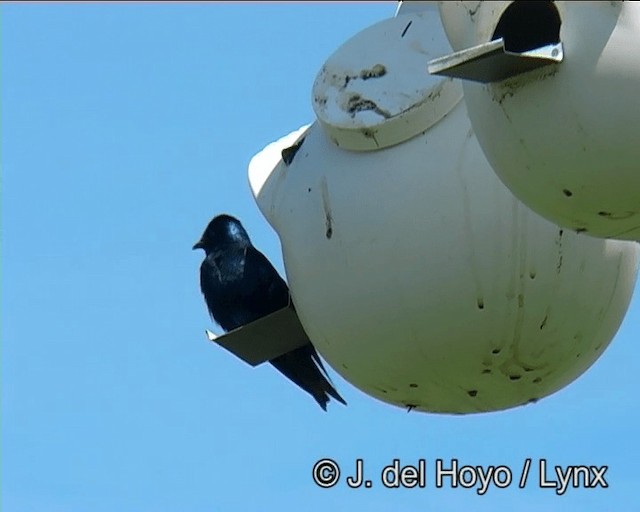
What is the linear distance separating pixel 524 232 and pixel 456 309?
0.26m

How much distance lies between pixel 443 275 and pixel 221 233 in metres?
1.26

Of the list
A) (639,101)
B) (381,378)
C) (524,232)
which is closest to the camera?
(639,101)

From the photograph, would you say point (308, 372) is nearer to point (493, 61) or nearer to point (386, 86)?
point (386, 86)

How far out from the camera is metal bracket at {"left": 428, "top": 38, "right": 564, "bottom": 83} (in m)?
4.89

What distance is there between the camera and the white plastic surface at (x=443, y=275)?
5.83m

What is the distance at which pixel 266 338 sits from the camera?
22.2ft

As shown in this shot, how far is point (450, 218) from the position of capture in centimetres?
582

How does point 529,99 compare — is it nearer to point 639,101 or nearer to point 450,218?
point 639,101

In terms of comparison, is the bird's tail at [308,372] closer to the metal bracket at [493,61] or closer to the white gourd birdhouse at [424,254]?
the white gourd birdhouse at [424,254]

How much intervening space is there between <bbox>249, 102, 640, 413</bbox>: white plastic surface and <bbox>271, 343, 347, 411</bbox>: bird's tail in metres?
0.59

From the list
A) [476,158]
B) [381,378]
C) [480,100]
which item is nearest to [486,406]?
[381,378]

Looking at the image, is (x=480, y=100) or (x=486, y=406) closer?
(x=480, y=100)

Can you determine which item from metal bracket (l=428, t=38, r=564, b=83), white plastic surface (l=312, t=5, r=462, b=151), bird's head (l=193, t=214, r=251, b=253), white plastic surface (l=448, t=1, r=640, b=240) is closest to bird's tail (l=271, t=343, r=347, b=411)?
bird's head (l=193, t=214, r=251, b=253)

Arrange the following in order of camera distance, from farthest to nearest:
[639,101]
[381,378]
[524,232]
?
[381,378]
[524,232]
[639,101]
